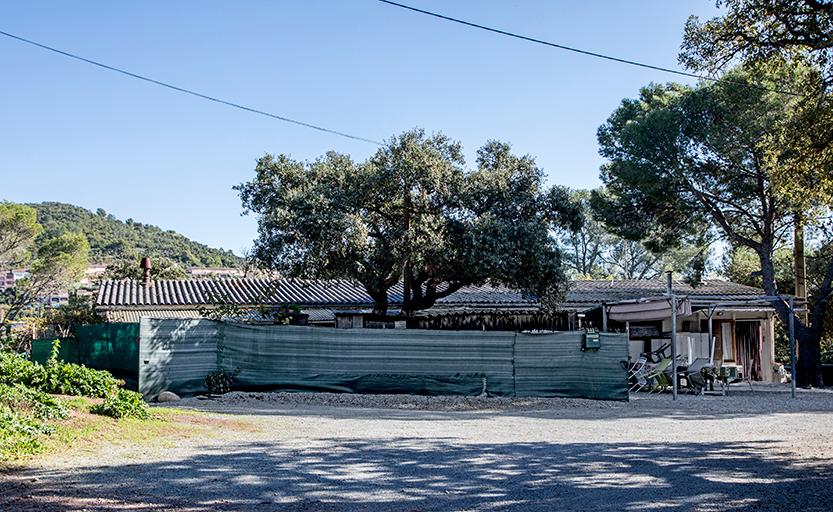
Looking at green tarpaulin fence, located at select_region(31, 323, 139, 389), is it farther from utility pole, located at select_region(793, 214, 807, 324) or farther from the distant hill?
the distant hill

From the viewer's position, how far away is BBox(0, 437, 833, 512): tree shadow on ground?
22.9ft

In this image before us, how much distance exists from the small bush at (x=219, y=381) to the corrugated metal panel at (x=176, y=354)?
0.43 feet

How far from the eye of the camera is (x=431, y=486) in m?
7.87

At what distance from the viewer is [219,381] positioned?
1711cm

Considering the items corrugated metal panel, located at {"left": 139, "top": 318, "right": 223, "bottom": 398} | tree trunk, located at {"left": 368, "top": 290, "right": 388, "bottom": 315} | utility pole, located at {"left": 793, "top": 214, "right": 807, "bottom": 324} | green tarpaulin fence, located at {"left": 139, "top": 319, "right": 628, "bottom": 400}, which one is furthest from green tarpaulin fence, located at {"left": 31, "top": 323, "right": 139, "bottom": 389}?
utility pole, located at {"left": 793, "top": 214, "right": 807, "bottom": 324}

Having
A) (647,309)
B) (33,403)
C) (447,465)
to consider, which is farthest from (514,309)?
(33,403)

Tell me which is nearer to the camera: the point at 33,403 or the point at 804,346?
the point at 33,403

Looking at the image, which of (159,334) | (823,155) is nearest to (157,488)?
(159,334)

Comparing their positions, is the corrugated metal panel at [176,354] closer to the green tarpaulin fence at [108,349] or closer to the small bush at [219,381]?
the small bush at [219,381]

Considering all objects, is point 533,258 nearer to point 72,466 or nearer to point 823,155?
point 823,155

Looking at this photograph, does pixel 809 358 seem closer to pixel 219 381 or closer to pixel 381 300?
pixel 381 300

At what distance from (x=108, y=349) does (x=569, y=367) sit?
9.82 meters

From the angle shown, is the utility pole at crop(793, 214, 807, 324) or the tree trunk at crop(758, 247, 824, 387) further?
the utility pole at crop(793, 214, 807, 324)

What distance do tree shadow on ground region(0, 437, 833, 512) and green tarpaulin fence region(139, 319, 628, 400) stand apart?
7327 millimetres
